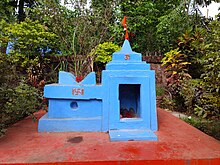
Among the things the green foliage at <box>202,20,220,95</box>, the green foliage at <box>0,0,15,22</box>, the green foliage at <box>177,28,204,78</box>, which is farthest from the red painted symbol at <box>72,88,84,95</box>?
the green foliage at <box>0,0,15,22</box>

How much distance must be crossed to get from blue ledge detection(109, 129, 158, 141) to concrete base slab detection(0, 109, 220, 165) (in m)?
0.09

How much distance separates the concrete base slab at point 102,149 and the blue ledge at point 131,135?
0.30ft

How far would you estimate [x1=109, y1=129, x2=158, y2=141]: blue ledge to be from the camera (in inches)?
122

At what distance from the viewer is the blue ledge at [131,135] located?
10.1 feet

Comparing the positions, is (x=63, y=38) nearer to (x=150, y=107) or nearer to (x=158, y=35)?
(x=158, y=35)

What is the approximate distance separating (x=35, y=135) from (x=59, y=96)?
74 centimetres

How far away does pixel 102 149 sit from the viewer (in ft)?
8.79

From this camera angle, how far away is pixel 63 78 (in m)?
3.80

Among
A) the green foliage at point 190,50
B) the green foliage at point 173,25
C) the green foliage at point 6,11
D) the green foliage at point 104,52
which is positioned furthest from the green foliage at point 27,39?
the green foliage at point 190,50

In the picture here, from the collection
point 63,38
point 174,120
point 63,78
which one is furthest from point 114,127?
point 63,38

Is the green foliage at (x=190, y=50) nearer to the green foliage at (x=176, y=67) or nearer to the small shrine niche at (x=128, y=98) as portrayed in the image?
the green foliage at (x=176, y=67)

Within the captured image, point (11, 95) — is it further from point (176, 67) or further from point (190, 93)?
point (176, 67)

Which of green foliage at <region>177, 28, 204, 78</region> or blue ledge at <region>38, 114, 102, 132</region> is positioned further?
green foliage at <region>177, 28, 204, 78</region>

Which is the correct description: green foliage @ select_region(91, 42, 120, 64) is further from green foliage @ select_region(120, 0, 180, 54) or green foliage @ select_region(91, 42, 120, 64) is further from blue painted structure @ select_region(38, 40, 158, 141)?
blue painted structure @ select_region(38, 40, 158, 141)
